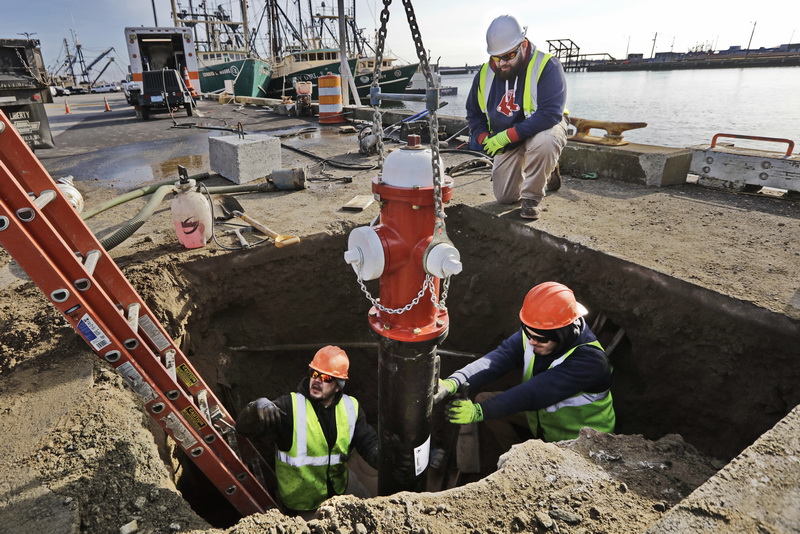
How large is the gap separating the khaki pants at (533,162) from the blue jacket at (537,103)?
10cm

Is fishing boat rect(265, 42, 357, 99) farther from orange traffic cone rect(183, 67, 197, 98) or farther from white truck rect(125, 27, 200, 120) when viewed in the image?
orange traffic cone rect(183, 67, 197, 98)

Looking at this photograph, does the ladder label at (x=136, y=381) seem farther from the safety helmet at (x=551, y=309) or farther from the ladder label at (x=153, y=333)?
the safety helmet at (x=551, y=309)

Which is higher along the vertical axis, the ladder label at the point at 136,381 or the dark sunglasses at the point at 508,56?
the dark sunglasses at the point at 508,56

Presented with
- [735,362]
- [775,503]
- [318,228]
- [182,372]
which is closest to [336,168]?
[318,228]

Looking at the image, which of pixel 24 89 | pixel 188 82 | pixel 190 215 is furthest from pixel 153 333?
pixel 188 82

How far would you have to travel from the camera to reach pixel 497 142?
4156 mm

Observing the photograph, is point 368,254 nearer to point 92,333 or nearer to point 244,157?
point 92,333

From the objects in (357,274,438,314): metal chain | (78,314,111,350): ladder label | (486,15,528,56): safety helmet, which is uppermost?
(486,15,528,56): safety helmet

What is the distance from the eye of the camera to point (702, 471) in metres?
2.10

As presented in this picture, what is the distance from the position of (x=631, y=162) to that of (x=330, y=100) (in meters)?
7.57

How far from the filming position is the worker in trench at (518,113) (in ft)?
12.8

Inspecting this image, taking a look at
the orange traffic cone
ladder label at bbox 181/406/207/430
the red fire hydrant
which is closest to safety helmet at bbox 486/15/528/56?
the red fire hydrant

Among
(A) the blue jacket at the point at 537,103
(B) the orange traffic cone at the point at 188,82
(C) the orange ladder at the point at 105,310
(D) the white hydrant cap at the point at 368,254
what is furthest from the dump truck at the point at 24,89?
(D) the white hydrant cap at the point at 368,254

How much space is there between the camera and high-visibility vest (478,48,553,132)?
3951 mm
